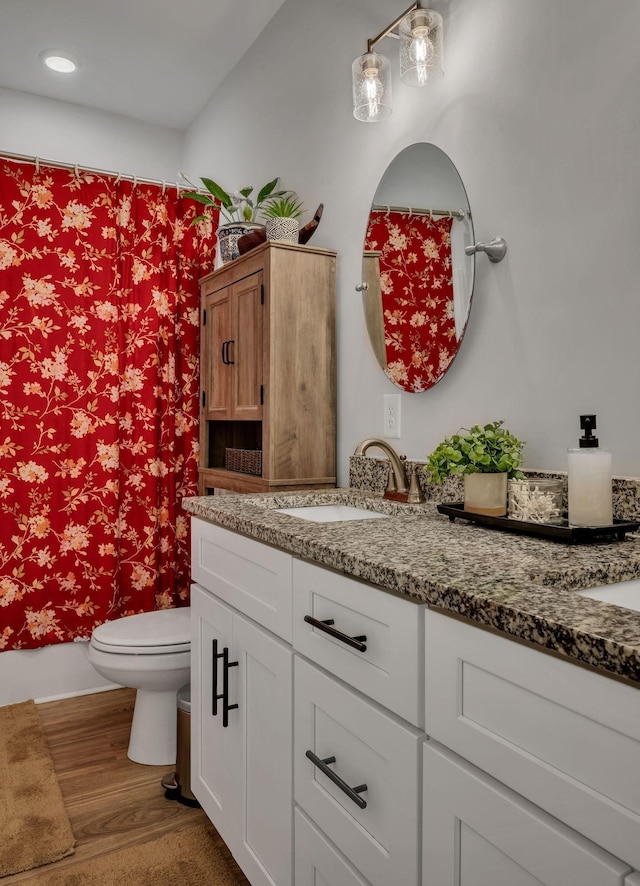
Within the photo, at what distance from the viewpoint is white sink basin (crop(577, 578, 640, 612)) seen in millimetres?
896

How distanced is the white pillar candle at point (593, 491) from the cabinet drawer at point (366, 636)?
41cm

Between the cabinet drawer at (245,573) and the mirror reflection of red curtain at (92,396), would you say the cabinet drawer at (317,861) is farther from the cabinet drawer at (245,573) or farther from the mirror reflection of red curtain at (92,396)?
the mirror reflection of red curtain at (92,396)

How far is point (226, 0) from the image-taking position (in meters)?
2.37

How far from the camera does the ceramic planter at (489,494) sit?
1.24 m

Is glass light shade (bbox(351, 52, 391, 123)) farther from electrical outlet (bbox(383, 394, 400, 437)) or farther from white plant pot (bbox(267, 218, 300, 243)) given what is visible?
electrical outlet (bbox(383, 394, 400, 437))

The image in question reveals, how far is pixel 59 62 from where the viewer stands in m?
2.72

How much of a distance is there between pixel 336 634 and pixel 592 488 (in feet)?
1.67

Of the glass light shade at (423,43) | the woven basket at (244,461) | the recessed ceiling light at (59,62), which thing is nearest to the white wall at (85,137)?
the recessed ceiling light at (59,62)

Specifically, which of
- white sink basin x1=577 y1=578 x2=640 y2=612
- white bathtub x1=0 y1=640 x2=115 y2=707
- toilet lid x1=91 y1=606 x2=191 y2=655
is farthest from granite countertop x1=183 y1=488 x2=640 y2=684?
white bathtub x1=0 y1=640 x2=115 y2=707

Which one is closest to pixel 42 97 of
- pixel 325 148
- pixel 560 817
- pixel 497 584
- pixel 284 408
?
pixel 325 148

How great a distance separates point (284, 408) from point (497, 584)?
1308 mm

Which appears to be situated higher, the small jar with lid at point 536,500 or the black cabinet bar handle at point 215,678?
the small jar with lid at point 536,500

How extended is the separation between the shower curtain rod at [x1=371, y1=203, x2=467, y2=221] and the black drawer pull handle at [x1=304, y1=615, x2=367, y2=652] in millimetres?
1053

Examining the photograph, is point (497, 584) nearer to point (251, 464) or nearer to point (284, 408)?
point (284, 408)
